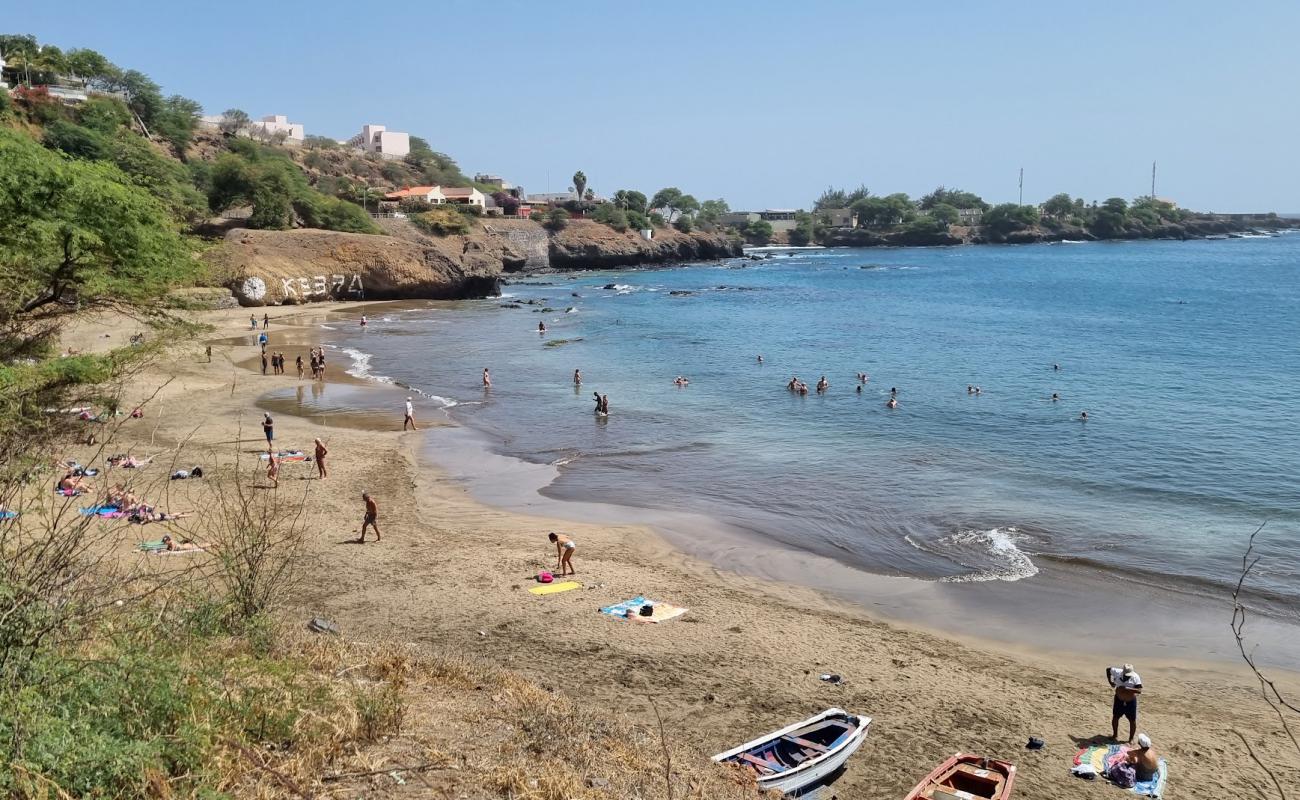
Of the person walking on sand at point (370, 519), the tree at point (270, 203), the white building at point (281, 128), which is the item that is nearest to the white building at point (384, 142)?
the white building at point (281, 128)

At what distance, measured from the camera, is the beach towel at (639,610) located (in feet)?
48.0

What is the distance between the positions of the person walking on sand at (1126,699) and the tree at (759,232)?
183 meters

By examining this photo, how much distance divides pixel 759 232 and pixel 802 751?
187 meters

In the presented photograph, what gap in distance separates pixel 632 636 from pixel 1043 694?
5.92 metres

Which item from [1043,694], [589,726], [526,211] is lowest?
[1043,694]

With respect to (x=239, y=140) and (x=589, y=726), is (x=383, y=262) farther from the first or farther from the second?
(x=589, y=726)

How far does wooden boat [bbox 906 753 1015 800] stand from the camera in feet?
31.2

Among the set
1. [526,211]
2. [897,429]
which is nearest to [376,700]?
[897,429]

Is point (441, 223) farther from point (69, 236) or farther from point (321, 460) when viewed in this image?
point (69, 236)

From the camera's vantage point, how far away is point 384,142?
160 m

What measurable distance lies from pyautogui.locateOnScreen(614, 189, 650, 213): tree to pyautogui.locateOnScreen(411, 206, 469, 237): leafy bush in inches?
2080

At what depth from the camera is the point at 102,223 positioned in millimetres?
16703

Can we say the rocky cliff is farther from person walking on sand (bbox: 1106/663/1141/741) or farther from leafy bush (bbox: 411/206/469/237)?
person walking on sand (bbox: 1106/663/1141/741)

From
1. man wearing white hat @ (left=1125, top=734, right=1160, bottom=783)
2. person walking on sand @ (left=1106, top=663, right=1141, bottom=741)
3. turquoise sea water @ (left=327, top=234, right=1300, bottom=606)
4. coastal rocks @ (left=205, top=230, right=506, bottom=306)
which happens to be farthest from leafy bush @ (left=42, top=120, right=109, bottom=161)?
man wearing white hat @ (left=1125, top=734, right=1160, bottom=783)
